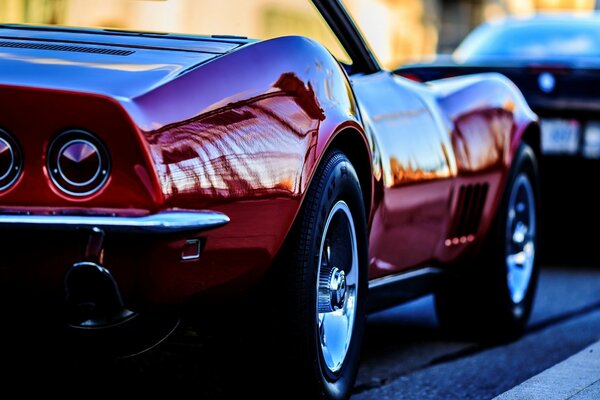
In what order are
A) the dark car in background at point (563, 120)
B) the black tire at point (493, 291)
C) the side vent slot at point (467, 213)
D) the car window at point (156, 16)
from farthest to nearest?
1. the dark car in background at point (563, 120)
2. the black tire at point (493, 291)
3. the side vent slot at point (467, 213)
4. the car window at point (156, 16)

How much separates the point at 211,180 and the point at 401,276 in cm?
170

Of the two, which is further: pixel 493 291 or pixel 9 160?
pixel 493 291

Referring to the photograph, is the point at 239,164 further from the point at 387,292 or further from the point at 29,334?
the point at 387,292

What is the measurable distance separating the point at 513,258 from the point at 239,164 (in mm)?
2883

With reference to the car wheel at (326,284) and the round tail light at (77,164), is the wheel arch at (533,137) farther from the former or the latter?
the round tail light at (77,164)

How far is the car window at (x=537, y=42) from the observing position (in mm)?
10359

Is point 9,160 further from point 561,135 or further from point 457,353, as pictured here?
point 561,135

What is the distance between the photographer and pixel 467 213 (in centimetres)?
545

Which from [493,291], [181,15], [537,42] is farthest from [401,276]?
[537,42]

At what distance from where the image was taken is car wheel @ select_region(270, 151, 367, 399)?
12.0ft

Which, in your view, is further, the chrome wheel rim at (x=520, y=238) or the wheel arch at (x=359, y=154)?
the chrome wheel rim at (x=520, y=238)

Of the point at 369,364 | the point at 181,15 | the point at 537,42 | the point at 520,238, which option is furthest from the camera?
the point at 537,42

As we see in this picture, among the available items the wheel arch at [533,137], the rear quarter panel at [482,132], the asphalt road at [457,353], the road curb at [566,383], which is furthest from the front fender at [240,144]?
the wheel arch at [533,137]

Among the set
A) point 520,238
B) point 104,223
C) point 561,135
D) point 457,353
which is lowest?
point 457,353
